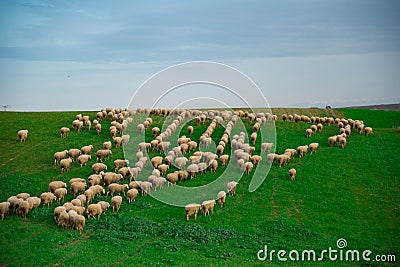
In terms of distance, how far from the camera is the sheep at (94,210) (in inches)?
945

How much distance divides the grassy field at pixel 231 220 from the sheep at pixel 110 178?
2217 millimetres

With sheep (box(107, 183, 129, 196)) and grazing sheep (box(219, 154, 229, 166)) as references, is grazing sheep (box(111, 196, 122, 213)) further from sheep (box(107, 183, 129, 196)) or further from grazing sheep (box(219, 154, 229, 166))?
grazing sheep (box(219, 154, 229, 166))

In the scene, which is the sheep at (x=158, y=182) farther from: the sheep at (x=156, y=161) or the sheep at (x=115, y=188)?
the sheep at (x=156, y=161)

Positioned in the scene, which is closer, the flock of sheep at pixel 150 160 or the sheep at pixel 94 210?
the sheep at pixel 94 210

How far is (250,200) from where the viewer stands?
27781 mm

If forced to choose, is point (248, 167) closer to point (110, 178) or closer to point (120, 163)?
point (120, 163)

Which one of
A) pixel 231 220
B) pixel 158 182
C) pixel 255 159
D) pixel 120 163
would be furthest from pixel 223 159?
pixel 231 220

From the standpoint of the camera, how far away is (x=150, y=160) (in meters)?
33.1

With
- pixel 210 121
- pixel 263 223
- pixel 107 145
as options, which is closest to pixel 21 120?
pixel 107 145

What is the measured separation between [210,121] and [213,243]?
928 inches

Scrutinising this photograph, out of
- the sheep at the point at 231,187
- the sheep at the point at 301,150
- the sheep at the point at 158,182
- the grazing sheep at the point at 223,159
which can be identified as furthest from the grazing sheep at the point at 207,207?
the sheep at the point at 301,150

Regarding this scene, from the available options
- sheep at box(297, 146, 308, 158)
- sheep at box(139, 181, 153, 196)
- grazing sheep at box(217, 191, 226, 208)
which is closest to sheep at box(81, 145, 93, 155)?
sheep at box(139, 181, 153, 196)

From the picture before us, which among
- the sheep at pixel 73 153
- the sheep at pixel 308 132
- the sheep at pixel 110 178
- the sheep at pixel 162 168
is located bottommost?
the sheep at pixel 110 178

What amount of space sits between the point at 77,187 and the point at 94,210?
357cm
